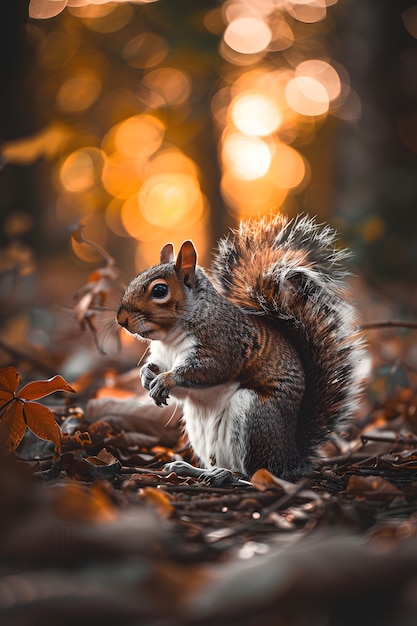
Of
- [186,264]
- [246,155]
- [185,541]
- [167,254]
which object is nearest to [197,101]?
[246,155]

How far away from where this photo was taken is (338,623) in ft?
2.30

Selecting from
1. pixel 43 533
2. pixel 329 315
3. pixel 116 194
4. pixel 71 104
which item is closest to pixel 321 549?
pixel 43 533

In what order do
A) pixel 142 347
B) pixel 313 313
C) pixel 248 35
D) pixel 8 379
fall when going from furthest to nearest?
pixel 248 35
pixel 142 347
pixel 313 313
pixel 8 379

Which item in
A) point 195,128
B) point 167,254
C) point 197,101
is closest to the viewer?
point 167,254

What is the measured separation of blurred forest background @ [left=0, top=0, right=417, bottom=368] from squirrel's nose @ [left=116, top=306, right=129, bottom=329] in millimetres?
589

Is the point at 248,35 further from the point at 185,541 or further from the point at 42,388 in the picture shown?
the point at 185,541

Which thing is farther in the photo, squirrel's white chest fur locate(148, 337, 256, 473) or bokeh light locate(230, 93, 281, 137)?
bokeh light locate(230, 93, 281, 137)

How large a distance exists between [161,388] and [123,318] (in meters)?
0.24

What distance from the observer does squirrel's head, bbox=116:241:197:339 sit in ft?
6.07

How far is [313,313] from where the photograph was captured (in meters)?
1.84

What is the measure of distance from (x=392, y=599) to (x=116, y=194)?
5.83 m

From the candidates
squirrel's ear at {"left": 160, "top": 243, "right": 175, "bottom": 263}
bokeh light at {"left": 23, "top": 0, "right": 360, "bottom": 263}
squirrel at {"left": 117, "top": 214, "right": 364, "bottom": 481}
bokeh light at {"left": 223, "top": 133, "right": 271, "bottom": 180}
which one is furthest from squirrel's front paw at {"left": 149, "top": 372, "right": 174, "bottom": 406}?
bokeh light at {"left": 223, "top": 133, "right": 271, "bottom": 180}

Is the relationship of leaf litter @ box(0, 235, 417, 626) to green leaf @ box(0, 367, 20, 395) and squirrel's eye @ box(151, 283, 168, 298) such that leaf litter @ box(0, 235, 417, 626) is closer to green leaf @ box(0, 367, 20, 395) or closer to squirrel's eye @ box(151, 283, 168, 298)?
green leaf @ box(0, 367, 20, 395)

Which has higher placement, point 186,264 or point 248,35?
point 248,35
